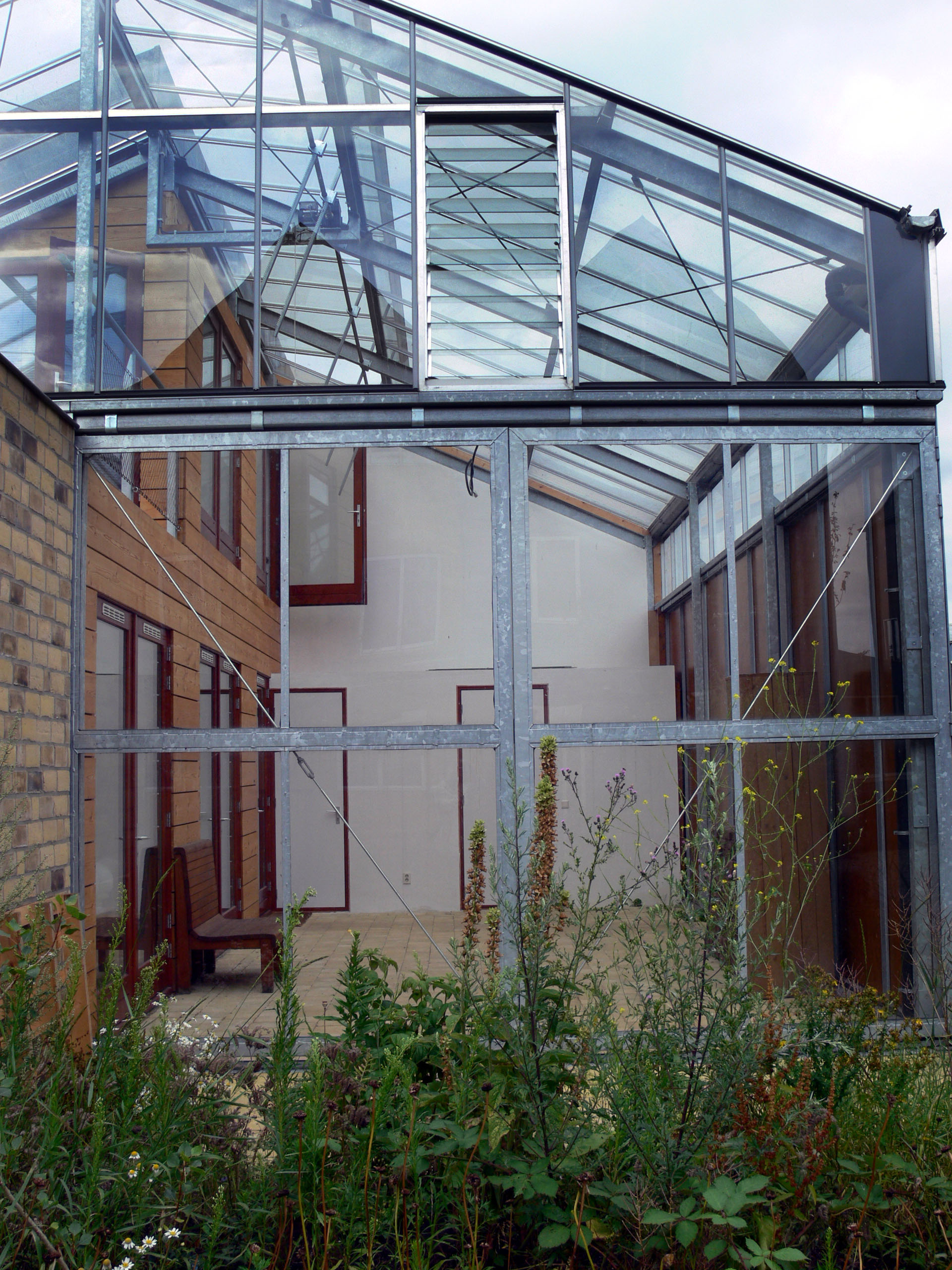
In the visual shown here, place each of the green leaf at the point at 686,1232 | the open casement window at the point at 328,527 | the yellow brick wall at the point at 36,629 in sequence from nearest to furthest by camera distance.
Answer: the green leaf at the point at 686,1232 < the yellow brick wall at the point at 36,629 < the open casement window at the point at 328,527

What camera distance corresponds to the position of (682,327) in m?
5.64

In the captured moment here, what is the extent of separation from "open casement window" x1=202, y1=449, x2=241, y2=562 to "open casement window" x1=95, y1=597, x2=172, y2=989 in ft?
1.88

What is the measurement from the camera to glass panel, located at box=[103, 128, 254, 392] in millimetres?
5520

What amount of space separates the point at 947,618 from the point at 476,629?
8.25 feet

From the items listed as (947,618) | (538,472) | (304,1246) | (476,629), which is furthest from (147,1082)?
(947,618)

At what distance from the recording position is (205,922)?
17.6 feet

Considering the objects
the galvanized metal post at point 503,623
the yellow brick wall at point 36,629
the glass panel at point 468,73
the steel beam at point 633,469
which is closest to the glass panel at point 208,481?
the yellow brick wall at point 36,629

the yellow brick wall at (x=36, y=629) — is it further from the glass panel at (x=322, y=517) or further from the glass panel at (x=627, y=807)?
the glass panel at (x=627, y=807)

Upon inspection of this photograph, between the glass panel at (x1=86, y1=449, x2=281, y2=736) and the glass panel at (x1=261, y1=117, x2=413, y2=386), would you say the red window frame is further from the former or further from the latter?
the glass panel at (x1=261, y1=117, x2=413, y2=386)

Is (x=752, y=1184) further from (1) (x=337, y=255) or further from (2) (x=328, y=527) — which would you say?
(1) (x=337, y=255)

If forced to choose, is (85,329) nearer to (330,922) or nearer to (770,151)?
(330,922)

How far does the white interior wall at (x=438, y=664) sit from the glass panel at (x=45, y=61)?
8.66 feet

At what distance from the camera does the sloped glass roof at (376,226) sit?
5535 mm

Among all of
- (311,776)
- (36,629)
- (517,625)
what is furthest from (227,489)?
(517,625)
